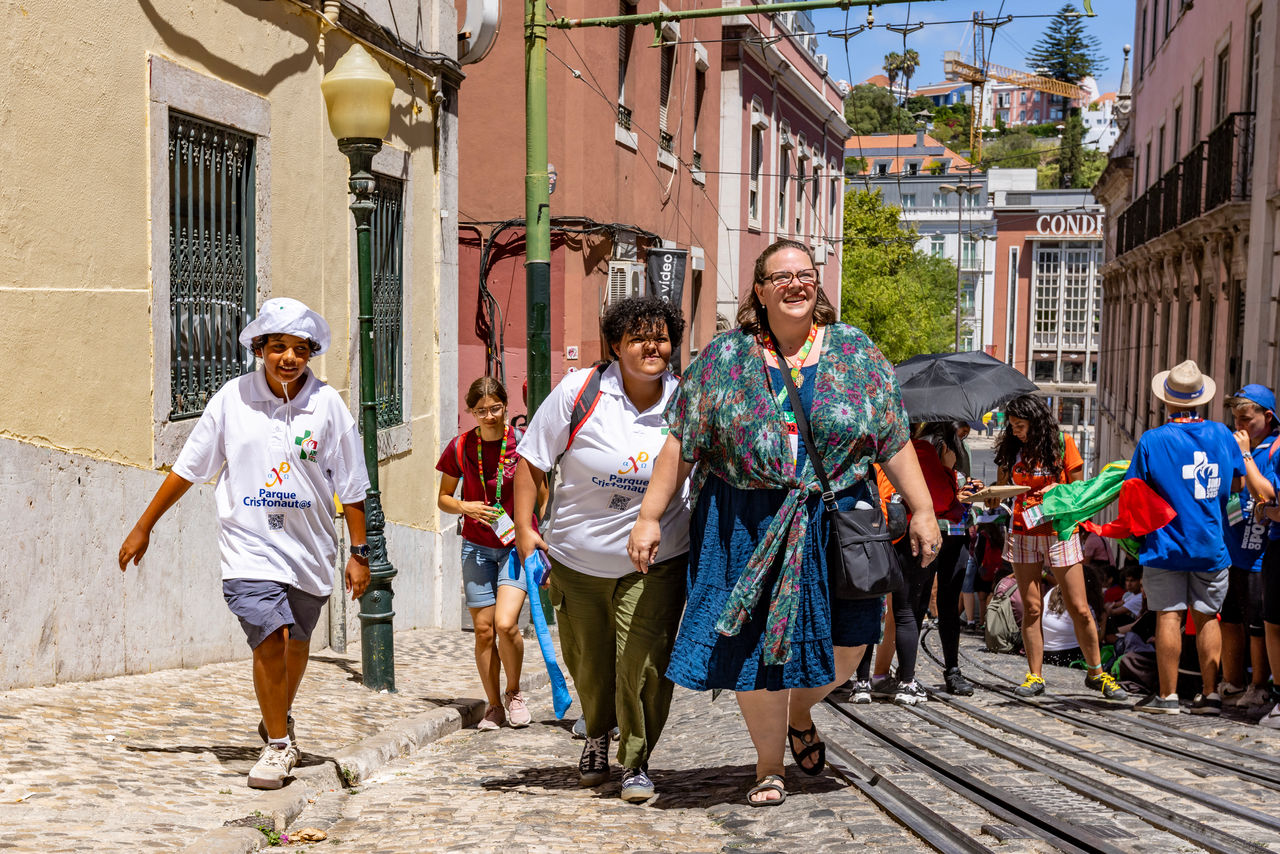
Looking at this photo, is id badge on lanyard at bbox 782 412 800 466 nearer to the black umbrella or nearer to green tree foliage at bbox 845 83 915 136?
the black umbrella

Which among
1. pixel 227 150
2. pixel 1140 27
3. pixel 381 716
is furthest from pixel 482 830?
pixel 1140 27

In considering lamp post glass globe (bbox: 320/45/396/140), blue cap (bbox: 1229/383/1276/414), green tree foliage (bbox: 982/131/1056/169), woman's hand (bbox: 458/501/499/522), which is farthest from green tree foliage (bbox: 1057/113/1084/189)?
woman's hand (bbox: 458/501/499/522)

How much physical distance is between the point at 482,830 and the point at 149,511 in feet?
5.66

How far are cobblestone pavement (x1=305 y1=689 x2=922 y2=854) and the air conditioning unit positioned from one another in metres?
13.6

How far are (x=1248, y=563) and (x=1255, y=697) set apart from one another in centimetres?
75

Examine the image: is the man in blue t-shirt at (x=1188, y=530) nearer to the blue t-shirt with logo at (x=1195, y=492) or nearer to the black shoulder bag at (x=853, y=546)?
the blue t-shirt with logo at (x=1195, y=492)

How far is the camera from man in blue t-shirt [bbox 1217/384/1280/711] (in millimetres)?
7676

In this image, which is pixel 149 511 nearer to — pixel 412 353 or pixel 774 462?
pixel 774 462

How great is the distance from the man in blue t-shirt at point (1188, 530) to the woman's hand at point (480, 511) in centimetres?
365

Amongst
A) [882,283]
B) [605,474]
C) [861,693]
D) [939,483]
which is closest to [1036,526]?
[939,483]

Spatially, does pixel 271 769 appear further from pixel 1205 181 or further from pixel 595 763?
pixel 1205 181

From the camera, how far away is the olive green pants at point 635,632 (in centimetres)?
530

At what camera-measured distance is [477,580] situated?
7211 mm

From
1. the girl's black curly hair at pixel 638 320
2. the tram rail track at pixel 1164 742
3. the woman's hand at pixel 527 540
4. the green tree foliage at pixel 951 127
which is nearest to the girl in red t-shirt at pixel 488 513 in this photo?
the woman's hand at pixel 527 540
